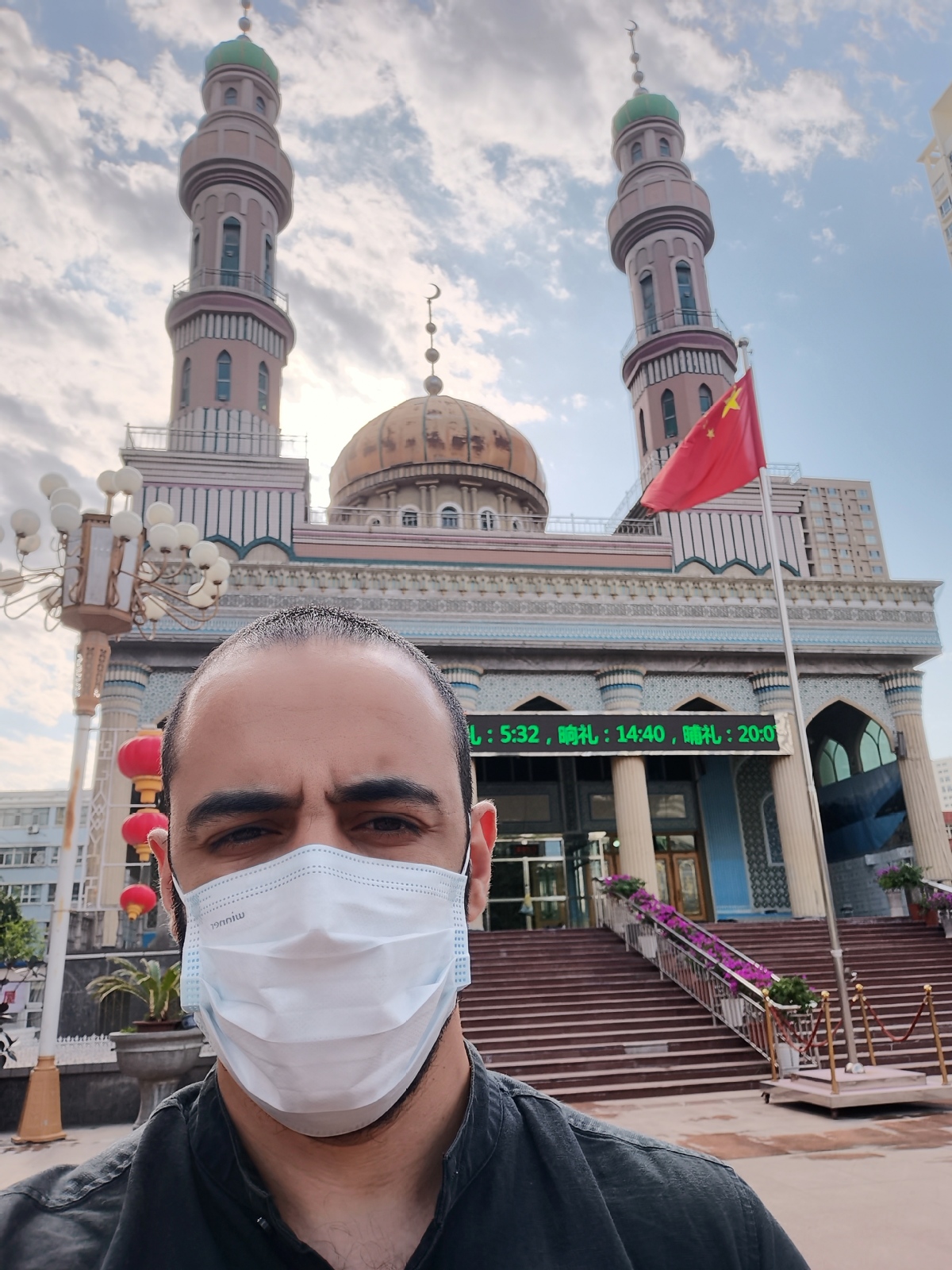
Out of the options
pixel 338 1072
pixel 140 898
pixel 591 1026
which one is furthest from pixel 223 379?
pixel 338 1072

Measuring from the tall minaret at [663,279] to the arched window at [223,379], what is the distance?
1250cm

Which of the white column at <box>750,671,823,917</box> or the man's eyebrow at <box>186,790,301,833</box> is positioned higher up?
the white column at <box>750,671,823,917</box>

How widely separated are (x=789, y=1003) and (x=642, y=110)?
105 feet

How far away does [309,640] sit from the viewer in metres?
1.64

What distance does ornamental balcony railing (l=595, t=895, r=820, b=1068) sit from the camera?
39.1 feet

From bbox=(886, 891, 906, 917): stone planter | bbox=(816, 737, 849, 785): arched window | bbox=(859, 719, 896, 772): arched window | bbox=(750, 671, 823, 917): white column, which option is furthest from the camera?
bbox=(816, 737, 849, 785): arched window

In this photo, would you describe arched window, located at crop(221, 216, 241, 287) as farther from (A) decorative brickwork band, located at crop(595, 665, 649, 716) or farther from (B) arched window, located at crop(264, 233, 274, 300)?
(A) decorative brickwork band, located at crop(595, 665, 649, 716)

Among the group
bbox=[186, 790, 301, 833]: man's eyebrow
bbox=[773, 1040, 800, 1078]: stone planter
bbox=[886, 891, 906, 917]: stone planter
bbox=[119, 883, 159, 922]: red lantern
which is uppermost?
bbox=[119, 883, 159, 922]: red lantern

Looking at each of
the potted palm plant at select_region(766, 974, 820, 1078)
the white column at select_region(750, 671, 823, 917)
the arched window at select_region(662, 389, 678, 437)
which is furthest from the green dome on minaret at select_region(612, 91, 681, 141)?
the potted palm plant at select_region(766, 974, 820, 1078)

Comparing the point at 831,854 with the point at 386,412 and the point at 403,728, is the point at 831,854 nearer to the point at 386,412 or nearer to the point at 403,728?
the point at 386,412

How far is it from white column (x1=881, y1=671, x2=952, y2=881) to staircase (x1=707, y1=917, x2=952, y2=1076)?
2.50 m

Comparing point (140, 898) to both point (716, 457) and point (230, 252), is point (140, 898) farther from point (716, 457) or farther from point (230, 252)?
point (230, 252)

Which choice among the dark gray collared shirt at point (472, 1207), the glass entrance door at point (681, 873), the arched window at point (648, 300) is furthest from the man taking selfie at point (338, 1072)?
the arched window at point (648, 300)

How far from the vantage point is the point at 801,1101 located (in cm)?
984
